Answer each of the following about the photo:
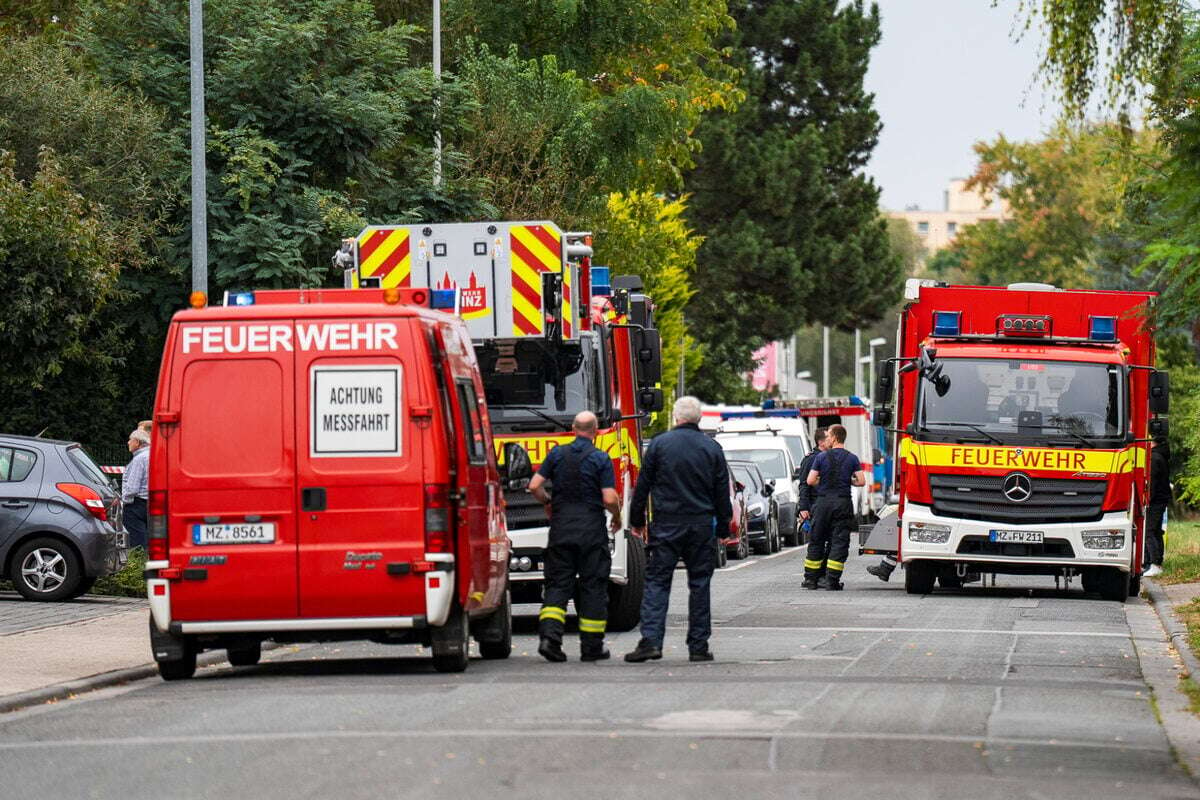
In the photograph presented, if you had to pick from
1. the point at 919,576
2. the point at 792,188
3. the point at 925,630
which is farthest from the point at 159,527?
the point at 792,188

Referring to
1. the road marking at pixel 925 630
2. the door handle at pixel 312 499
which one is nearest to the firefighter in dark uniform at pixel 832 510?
the road marking at pixel 925 630

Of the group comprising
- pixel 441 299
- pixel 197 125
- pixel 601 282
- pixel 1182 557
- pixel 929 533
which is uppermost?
pixel 197 125

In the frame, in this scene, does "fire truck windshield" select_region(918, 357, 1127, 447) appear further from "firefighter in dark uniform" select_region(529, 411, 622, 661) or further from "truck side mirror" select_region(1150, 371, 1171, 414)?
"firefighter in dark uniform" select_region(529, 411, 622, 661)

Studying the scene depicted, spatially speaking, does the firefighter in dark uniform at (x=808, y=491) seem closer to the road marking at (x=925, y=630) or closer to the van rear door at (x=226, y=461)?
the road marking at (x=925, y=630)

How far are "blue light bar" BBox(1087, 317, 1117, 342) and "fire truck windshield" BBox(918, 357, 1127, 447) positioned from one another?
0.57 m

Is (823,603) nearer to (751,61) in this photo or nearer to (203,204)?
(203,204)

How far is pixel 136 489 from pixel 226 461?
32.5 ft

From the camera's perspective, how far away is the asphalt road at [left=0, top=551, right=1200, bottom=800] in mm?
9164

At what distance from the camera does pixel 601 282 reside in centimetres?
1916

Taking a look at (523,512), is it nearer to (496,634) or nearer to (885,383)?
(496,634)

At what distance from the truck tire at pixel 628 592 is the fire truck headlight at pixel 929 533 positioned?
15.8ft

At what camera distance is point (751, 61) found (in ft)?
198

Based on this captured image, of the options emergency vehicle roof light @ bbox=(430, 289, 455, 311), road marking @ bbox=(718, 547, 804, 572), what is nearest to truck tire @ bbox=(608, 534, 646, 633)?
emergency vehicle roof light @ bbox=(430, 289, 455, 311)

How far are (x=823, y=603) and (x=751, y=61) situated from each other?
133 feet
